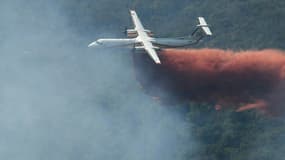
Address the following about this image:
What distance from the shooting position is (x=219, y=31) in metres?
141

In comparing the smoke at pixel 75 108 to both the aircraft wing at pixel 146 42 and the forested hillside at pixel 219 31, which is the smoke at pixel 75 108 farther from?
the aircraft wing at pixel 146 42

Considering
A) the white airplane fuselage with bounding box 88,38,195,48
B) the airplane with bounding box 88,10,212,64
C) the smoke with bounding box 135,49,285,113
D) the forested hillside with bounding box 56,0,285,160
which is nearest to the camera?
the smoke with bounding box 135,49,285,113

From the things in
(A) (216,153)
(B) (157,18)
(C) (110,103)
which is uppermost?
(B) (157,18)

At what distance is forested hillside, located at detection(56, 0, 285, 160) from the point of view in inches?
4660

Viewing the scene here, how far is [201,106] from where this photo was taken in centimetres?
12469

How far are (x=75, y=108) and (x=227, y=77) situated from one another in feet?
151

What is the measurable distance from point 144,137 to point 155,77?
35.5 m

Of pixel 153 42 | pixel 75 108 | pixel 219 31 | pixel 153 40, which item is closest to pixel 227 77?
pixel 153 42

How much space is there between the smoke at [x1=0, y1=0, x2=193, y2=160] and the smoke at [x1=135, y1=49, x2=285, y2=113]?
1343 inches

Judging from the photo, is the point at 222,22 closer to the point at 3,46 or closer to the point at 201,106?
the point at 201,106

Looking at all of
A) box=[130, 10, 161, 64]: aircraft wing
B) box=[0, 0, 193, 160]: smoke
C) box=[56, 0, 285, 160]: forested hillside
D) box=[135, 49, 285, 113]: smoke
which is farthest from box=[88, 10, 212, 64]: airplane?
box=[0, 0, 193, 160]: smoke

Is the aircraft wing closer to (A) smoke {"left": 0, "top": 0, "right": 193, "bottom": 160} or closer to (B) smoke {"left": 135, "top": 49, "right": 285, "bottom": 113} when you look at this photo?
(B) smoke {"left": 135, "top": 49, "right": 285, "bottom": 113}

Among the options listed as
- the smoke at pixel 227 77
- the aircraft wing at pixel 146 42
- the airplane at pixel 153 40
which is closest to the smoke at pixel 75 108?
the aircraft wing at pixel 146 42

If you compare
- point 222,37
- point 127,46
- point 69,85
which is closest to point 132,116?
point 69,85
